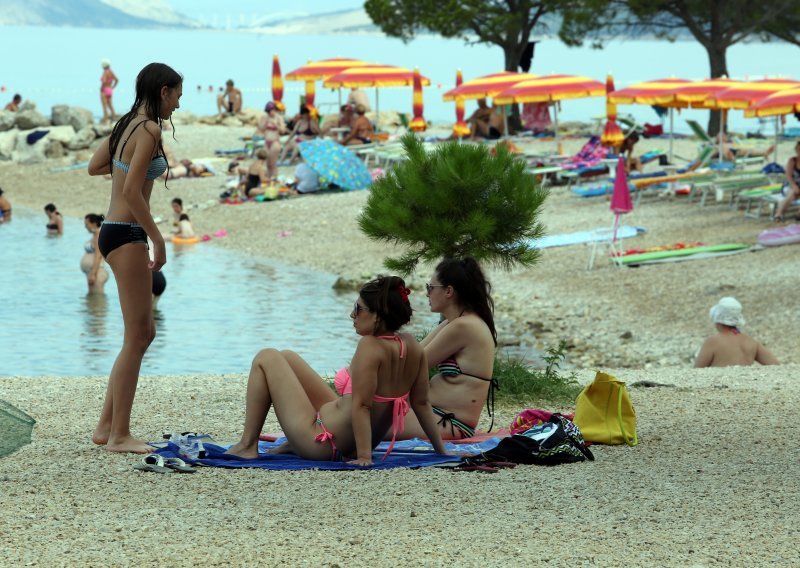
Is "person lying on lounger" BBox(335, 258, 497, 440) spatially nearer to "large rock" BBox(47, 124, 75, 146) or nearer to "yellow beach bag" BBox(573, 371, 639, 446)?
"yellow beach bag" BBox(573, 371, 639, 446)

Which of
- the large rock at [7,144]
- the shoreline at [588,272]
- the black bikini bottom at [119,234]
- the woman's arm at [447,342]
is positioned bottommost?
the shoreline at [588,272]

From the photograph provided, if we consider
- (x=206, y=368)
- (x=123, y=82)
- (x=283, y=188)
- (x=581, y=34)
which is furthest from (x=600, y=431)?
(x=123, y=82)

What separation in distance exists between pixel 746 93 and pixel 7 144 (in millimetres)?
17062

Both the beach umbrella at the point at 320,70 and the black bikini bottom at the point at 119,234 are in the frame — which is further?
the beach umbrella at the point at 320,70

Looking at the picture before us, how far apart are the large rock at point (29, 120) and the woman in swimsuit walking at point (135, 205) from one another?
24.7 meters

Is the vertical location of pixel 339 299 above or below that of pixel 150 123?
below

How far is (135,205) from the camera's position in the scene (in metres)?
5.13

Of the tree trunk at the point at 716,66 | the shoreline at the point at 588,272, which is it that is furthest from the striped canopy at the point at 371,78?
the tree trunk at the point at 716,66

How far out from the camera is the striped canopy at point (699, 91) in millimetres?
19203

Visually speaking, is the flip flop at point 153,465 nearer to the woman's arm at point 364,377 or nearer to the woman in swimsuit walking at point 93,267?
A: the woman's arm at point 364,377

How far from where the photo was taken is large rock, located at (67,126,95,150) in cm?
2742

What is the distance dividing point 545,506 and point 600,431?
129 cm

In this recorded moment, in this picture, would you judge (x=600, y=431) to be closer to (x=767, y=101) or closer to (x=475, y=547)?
(x=475, y=547)

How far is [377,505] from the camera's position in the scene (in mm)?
4773
